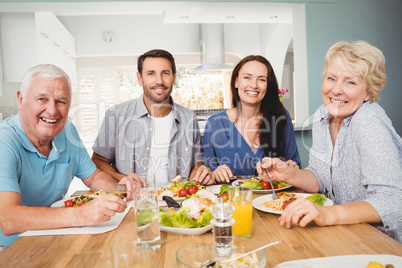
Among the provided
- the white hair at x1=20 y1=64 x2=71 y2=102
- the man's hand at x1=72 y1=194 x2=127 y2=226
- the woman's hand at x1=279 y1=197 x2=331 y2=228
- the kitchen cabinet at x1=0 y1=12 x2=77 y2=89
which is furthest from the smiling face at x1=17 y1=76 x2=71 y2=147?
the kitchen cabinet at x1=0 y1=12 x2=77 y2=89

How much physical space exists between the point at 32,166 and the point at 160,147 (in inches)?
44.3

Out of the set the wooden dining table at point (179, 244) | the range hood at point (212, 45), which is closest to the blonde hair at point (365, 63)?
the wooden dining table at point (179, 244)

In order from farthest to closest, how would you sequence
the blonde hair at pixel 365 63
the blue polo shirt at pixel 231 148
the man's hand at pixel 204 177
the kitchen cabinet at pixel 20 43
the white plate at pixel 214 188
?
1. the kitchen cabinet at pixel 20 43
2. the blue polo shirt at pixel 231 148
3. the man's hand at pixel 204 177
4. the white plate at pixel 214 188
5. the blonde hair at pixel 365 63

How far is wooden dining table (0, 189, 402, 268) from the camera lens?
960 mm

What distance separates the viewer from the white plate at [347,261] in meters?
0.85

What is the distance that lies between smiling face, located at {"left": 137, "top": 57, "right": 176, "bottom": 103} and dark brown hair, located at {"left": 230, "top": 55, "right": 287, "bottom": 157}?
534mm

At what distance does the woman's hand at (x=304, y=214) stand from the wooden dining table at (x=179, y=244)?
25 mm

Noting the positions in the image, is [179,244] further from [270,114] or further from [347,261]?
[270,114]

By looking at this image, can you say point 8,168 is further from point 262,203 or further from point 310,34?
point 310,34

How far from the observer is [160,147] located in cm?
259

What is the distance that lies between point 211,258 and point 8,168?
3.17ft

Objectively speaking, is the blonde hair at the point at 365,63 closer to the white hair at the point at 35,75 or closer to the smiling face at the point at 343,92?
the smiling face at the point at 343,92

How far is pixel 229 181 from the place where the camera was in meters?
1.97

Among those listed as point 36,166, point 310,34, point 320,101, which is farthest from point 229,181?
point 310,34
